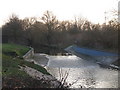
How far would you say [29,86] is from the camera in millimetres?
7680

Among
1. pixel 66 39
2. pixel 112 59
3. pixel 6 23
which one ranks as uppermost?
pixel 6 23

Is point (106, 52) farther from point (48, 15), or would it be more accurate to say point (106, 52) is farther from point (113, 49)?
point (48, 15)

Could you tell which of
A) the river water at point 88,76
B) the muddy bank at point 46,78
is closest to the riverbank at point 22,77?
the muddy bank at point 46,78

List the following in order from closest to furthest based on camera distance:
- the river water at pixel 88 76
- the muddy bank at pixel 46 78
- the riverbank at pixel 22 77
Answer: the riverbank at pixel 22 77 < the muddy bank at pixel 46 78 < the river water at pixel 88 76

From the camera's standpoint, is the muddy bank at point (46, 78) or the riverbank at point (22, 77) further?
the muddy bank at point (46, 78)

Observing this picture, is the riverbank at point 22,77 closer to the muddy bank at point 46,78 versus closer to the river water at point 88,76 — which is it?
the muddy bank at point 46,78

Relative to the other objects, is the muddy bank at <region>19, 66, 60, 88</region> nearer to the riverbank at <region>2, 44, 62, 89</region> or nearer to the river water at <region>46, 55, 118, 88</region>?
the riverbank at <region>2, 44, 62, 89</region>

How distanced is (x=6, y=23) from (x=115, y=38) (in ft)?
87.9

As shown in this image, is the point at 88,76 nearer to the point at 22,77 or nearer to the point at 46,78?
the point at 46,78

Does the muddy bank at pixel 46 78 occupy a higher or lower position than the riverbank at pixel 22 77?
lower

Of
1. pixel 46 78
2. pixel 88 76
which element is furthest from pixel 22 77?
pixel 88 76

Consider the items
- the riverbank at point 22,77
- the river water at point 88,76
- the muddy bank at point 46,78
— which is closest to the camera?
the riverbank at point 22,77

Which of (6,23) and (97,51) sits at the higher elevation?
(6,23)

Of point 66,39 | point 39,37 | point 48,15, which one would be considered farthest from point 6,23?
point 66,39
